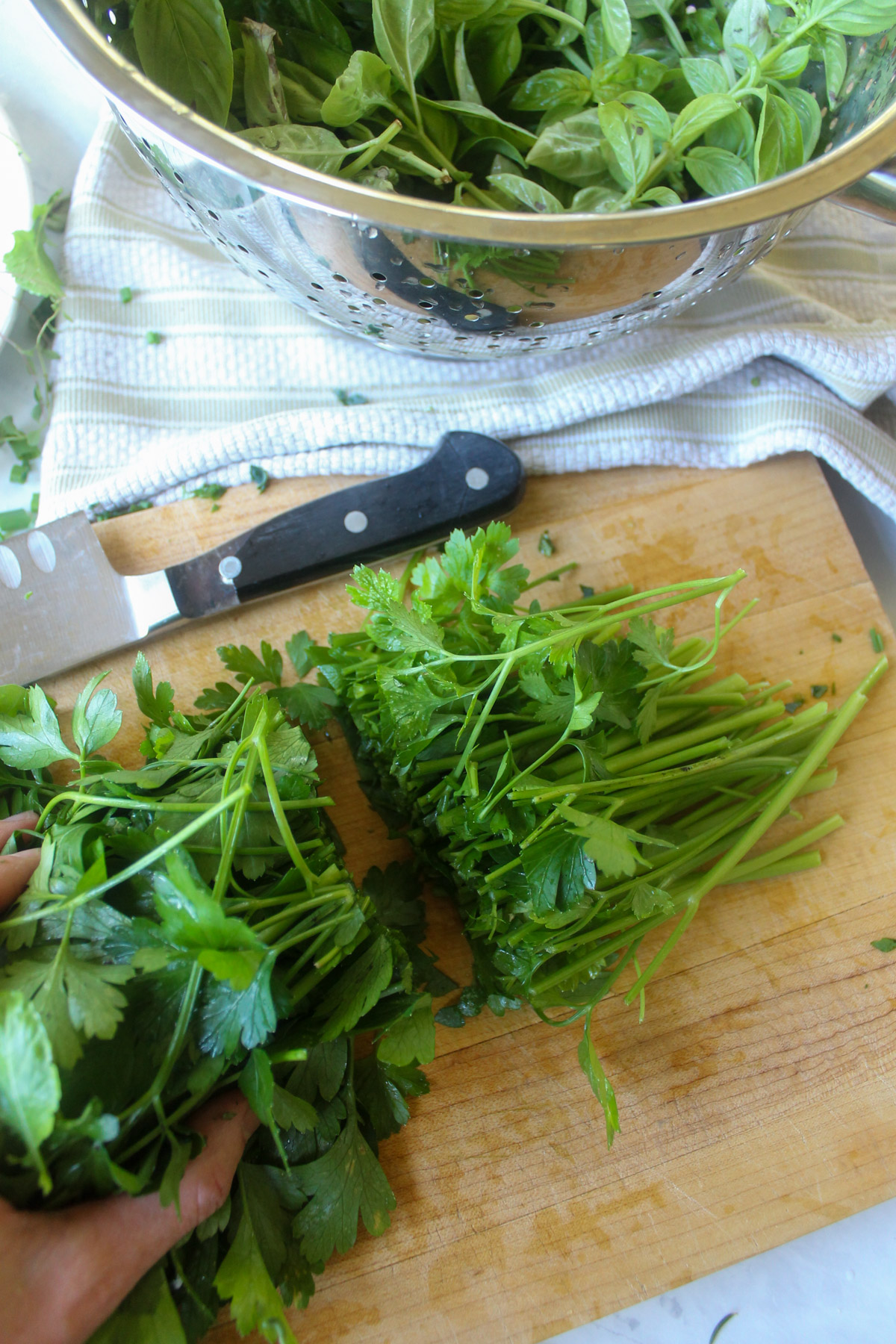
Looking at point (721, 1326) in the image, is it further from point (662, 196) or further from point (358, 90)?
point (358, 90)

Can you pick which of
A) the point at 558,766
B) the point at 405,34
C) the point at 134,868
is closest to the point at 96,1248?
the point at 134,868

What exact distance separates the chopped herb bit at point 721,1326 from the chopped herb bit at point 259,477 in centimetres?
132

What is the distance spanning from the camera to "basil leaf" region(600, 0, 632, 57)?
112 centimetres

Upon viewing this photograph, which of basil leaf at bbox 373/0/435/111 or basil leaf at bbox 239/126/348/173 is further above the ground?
basil leaf at bbox 373/0/435/111

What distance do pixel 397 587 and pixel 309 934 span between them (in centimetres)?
39

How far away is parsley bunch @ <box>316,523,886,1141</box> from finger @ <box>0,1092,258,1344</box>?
356 millimetres

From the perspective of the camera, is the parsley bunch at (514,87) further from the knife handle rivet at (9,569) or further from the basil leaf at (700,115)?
the knife handle rivet at (9,569)

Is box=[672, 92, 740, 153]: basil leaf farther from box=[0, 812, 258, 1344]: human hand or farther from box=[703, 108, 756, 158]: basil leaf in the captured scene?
box=[0, 812, 258, 1344]: human hand

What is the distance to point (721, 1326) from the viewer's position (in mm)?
1161

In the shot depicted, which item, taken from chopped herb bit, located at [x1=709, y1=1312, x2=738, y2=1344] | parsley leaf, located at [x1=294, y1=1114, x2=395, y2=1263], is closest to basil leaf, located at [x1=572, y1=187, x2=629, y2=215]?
parsley leaf, located at [x1=294, y1=1114, x2=395, y2=1263]

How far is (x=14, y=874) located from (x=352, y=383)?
2.83 feet

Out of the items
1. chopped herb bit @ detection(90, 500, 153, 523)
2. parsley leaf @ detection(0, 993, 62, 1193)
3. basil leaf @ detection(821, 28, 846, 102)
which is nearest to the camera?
parsley leaf @ detection(0, 993, 62, 1193)

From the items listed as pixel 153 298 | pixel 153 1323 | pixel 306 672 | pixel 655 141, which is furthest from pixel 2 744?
pixel 655 141

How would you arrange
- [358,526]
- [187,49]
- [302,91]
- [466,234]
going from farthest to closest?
1. [358,526]
2. [302,91]
3. [187,49]
4. [466,234]
